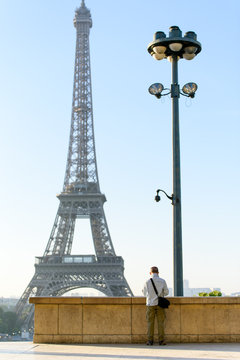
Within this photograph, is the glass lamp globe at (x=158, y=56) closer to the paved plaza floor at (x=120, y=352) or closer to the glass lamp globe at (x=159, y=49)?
the glass lamp globe at (x=159, y=49)

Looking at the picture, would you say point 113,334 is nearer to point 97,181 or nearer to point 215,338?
point 215,338

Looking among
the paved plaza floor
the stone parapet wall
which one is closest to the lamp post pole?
the stone parapet wall

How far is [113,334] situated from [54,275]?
259 ft

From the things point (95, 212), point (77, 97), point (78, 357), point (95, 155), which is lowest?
point (78, 357)

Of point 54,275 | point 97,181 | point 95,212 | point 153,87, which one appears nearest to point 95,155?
point 97,181

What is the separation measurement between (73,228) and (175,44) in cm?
8364

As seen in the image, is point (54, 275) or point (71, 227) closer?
point (54, 275)

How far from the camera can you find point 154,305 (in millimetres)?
15500

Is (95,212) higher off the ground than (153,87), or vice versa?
(95,212)

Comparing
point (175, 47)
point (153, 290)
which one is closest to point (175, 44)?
point (175, 47)

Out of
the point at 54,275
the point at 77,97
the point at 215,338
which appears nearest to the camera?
the point at 215,338

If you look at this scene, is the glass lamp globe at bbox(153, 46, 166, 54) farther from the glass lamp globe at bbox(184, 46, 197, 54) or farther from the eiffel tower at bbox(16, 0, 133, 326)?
the eiffel tower at bbox(16, 0, 133, 326)

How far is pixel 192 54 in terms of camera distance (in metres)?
18.7

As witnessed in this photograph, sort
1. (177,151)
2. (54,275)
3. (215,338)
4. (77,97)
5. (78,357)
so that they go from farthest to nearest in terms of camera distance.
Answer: (77,97) < (54,275) < (177,151) < (215,338) < (78,357)
